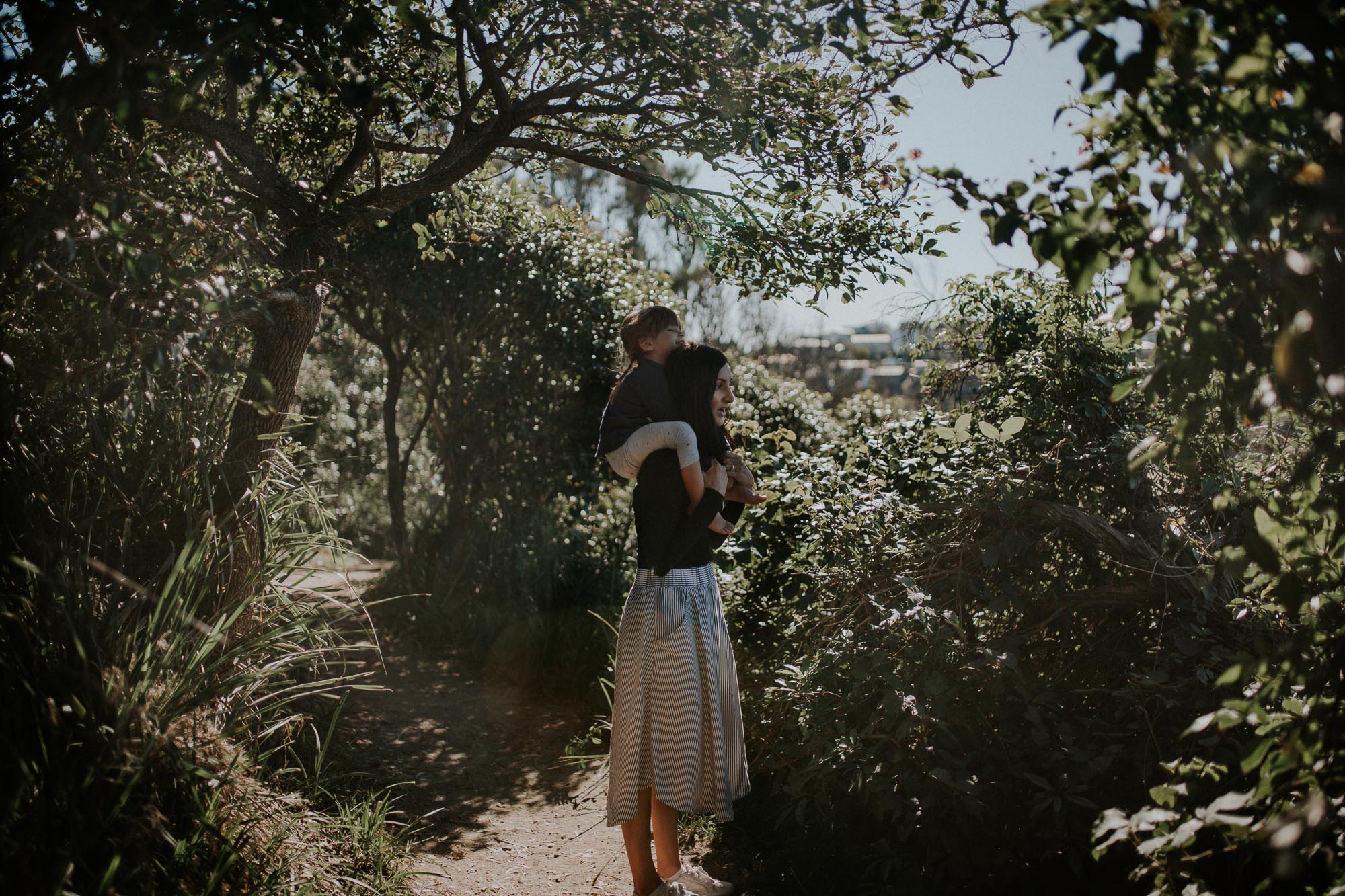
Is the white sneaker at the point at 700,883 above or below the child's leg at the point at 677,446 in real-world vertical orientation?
below

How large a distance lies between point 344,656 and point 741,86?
16.5ft

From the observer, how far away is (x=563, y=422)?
775 cm

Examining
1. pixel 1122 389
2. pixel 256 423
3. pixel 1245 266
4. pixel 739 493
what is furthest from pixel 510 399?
pixel 1245 266

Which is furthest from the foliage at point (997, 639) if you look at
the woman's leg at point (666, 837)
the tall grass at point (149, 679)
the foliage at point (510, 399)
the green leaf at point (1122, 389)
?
the foliage at point (510, 399)

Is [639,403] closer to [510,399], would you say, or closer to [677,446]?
[677,446]

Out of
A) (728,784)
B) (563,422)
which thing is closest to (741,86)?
(728,784)

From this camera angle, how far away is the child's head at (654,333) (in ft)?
10.9

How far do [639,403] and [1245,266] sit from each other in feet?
6.32

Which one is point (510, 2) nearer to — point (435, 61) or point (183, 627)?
point (435, 61)

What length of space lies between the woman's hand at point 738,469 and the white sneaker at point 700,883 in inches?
53.5

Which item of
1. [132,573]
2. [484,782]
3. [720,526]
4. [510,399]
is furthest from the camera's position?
[510,399]

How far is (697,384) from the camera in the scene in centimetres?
324

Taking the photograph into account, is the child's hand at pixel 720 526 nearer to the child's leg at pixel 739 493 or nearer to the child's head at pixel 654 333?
the child's leg at pixel 739 493

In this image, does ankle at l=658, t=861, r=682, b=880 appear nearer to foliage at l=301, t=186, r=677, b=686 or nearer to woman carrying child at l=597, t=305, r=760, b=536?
woman carrying child at l=597, t=305, r=760, b=536
